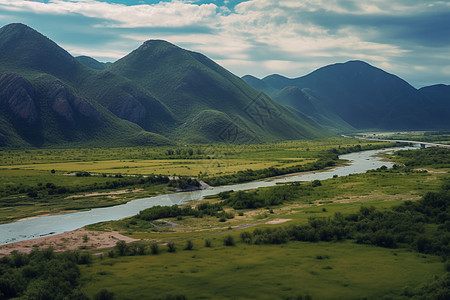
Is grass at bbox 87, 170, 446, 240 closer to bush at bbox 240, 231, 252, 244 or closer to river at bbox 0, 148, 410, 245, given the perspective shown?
river at bbox 0, 148, 410, 245

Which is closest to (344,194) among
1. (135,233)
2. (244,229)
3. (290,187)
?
(290,187)

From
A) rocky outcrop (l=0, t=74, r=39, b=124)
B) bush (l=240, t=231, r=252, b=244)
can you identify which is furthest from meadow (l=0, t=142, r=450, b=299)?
rocky outcrop (l=0, t=74, r=39, b=124)

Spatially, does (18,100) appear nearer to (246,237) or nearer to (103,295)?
(246,237)

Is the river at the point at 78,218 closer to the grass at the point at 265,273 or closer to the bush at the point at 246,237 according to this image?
the grass at the point at 265,273

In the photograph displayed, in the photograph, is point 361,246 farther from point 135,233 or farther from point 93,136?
point 93,136

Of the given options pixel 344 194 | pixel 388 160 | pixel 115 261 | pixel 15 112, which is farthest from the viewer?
pixel 15 112

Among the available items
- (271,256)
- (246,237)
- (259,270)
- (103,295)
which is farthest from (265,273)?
(103,295)
